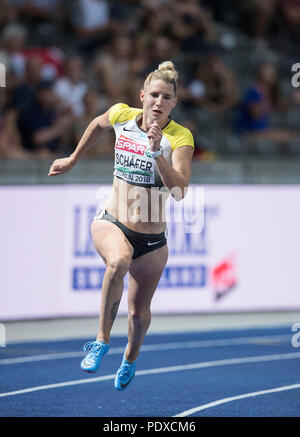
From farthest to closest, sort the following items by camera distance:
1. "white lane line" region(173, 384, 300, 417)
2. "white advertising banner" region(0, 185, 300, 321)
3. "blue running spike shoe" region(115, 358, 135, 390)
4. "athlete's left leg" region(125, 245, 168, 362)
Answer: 1. "white advertising banner" region(0, 185, 300, 321)
2. "white lane line" region(173, 384, 300, 417)
3. "blue running spike shoe" region(115, 358, 135, 390)
4. "athlete's left leg" region(125, 245, 168, 362)

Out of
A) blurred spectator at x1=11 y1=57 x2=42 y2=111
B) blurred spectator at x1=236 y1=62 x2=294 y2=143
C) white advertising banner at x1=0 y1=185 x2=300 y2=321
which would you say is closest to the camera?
white advertising banner at x1=0 y1=185 x2=300 y2=321

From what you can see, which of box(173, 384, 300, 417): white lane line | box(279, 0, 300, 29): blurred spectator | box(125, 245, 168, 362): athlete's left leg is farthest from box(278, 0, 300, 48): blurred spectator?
box(125, 245, 168, 362): athlete's left leg

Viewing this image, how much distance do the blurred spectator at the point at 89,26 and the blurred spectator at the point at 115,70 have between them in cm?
51

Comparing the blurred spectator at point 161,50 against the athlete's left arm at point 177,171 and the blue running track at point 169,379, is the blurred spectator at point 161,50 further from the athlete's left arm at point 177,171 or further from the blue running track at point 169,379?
the athlete's left arm at point 177,171

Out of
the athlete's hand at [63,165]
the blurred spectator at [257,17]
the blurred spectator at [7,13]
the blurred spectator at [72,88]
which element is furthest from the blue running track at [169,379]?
the blurred spectator at [257,17]

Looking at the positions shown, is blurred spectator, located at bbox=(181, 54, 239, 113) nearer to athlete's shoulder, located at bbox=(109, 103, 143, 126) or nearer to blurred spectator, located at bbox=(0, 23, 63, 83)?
blurred spectator, located at bbox=(0, 23, 63, 83)

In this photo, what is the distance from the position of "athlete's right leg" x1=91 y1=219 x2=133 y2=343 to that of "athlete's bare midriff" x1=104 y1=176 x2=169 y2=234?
128mm

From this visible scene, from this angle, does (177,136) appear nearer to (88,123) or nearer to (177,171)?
(177,171)

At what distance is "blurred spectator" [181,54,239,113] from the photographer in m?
14.2

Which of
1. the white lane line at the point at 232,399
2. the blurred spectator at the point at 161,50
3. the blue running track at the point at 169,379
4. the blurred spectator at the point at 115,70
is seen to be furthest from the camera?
the blurred spectator at the point at 161,50

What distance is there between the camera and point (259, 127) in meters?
14.4

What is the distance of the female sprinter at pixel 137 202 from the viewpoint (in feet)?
21.5

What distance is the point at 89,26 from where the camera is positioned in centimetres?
1457

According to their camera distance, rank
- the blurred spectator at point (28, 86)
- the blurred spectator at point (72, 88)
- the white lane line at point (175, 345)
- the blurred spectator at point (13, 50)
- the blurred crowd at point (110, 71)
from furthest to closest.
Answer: the blurred spectator at point (72, 88)
the blurred spectator at point (13, 50)
the blurred crowd at point (110, 71)
the blurred spectator at point (28, 86)
the white lane line at point (175, 345)
